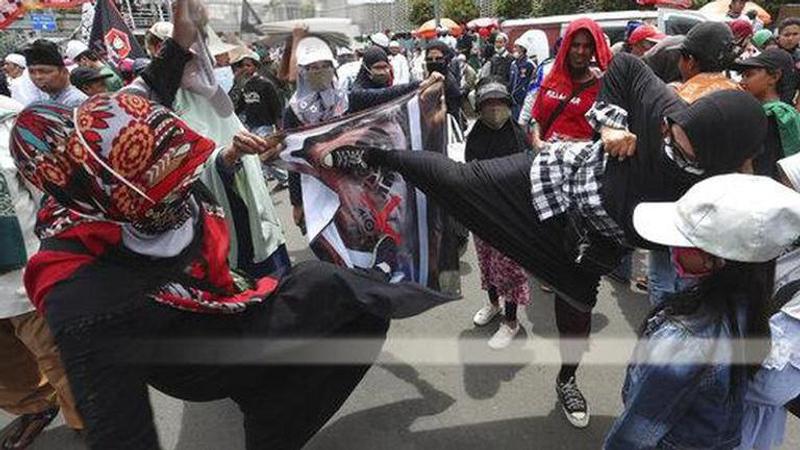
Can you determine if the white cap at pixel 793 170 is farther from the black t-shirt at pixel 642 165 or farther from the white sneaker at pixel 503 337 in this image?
the white sneaker at pixel 503 337

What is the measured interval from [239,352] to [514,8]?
1277 inches

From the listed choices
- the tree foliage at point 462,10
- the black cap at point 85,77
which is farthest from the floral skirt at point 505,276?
the tree foliage at point 462,10

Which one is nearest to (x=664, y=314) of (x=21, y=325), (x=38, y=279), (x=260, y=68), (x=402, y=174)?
(x=402, y=174)

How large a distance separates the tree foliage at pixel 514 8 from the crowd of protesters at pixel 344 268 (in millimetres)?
29739

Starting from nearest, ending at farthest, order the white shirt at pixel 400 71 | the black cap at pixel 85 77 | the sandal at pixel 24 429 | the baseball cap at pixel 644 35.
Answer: the sandal at pixel 24 429, the black cap at pixel 85 77, the baseball cap at pixel 644 35, the white shirt at pixel 400 71

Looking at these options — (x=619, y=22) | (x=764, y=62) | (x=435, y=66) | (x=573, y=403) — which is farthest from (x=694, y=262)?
(x=619, y=22)

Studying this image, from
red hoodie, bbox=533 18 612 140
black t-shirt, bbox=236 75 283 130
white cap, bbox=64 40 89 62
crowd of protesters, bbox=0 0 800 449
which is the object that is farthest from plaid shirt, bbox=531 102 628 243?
white cap, bbox=64 40 89 62

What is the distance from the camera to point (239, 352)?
1799 millimetres

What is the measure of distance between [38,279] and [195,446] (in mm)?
1633

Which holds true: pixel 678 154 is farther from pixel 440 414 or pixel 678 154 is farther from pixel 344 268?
pixel 440 414

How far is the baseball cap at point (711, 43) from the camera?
2.83 meters

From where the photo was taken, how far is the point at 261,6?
9.80ft

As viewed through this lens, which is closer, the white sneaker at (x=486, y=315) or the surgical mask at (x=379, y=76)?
the white sneaker at (x=486, y=315)

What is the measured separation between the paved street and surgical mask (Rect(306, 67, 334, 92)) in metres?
2.02
